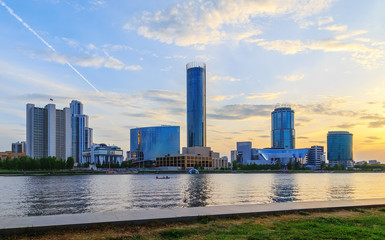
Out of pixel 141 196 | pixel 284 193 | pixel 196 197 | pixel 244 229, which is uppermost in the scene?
pixel 244 229

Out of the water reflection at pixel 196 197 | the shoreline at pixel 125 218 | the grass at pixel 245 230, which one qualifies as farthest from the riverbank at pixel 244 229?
the water reflection at pixel 196 197

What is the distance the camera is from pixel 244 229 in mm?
19703

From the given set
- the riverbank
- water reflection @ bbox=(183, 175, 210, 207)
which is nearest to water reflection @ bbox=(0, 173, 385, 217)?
water reflection @ bbox=(183, 175, 210, 207)

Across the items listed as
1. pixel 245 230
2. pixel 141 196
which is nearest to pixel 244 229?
pixel 245 230

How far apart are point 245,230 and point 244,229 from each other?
0.32 metres

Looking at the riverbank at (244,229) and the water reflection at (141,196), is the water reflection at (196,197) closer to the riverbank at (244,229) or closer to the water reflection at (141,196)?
the water reflection at (141,196)

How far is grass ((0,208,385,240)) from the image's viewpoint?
707 inches

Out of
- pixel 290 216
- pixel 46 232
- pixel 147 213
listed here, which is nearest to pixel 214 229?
pixel 147 213

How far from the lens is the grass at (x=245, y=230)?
1795cm

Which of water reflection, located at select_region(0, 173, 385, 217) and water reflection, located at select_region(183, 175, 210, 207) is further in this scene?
water reflection, located at select_region(183, 175, 210, 207)

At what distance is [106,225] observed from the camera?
19781 mm

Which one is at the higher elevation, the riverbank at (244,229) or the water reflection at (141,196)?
the riverbank at (244,229)

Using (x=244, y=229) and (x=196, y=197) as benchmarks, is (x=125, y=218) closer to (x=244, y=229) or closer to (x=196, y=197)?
(x=244, y=229)

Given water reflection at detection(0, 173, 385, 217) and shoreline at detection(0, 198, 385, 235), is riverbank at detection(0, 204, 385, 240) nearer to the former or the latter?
shoreline at detection(0, 198, 385, 235)
